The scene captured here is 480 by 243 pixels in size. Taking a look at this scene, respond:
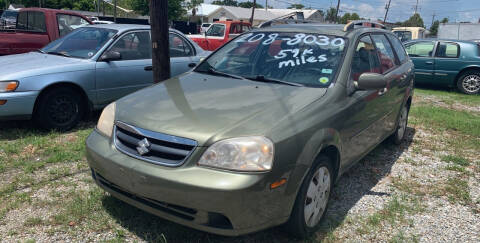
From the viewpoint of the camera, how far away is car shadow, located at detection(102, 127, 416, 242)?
2.84m

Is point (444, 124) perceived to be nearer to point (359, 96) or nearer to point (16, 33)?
point (359, 96)

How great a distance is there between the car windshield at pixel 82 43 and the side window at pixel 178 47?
99 cm

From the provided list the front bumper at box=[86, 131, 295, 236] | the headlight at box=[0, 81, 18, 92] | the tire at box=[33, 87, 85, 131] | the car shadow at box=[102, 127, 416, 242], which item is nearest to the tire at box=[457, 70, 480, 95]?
the car shadow at box=[102, 127, 416, 242]

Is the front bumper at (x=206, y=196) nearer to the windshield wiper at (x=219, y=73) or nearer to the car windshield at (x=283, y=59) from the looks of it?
the car windshield at (x=283, y=59)

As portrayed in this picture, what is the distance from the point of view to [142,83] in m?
5.99

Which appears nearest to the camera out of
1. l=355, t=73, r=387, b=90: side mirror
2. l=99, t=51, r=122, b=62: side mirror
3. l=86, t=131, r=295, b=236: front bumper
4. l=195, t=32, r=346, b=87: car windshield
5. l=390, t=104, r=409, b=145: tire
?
l=86, t=131, r=295, b=236: front bumper

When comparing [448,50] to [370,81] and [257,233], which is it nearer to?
[370,81]

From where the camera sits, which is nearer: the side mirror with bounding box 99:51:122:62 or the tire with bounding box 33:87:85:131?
the tire with bounding box 33:87:85:131

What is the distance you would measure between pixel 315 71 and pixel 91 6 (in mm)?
70463

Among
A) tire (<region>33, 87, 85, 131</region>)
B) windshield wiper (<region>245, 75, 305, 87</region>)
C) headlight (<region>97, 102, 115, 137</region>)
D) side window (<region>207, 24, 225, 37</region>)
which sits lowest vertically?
tire (<region>33, 87, 85, 131</region>)

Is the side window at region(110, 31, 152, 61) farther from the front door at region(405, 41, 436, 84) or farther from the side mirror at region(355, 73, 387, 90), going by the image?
the front door at region(405, 41, 436, 84)

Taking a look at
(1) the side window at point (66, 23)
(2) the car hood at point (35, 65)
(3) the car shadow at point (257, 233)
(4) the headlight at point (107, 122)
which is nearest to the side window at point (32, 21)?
(1) the side window at point (66, 23)

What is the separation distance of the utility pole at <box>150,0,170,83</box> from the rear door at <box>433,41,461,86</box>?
8840 millimetres

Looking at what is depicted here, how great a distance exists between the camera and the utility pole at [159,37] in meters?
4.72
